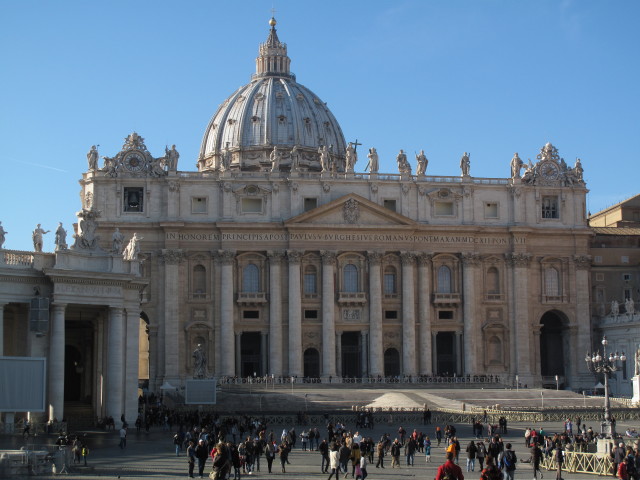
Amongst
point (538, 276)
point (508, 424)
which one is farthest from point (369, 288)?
point (508, 424)

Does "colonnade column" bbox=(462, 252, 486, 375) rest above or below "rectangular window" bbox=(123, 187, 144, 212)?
below

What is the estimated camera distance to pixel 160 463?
133 ft

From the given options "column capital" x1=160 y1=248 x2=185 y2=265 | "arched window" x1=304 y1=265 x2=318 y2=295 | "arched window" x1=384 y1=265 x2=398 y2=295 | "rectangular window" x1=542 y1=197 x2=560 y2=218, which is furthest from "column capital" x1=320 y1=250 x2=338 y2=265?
"rectangular window" x1=542 y1=197 x2=560 y2=218

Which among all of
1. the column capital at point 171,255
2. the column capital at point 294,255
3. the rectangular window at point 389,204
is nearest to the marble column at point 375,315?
the rectangular window at point 389,204

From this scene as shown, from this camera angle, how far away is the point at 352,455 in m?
33.9

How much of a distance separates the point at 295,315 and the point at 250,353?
218 inches

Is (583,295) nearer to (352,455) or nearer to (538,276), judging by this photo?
(538,276)

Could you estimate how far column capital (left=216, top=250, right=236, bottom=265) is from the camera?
287ft

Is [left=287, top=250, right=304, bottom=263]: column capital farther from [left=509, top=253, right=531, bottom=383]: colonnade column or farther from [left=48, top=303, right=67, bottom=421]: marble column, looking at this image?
[left=48, top=303, right=67, bottom=421]: marble column

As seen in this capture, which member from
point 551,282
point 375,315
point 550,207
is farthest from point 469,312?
point 550,207

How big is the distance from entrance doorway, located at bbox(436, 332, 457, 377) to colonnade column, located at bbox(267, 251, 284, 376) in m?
12.8

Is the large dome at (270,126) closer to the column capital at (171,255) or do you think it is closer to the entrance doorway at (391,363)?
the column capital at (171,255)

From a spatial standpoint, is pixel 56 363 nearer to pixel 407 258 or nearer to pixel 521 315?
pixel 407 258

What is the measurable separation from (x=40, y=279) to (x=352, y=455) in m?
18.2
